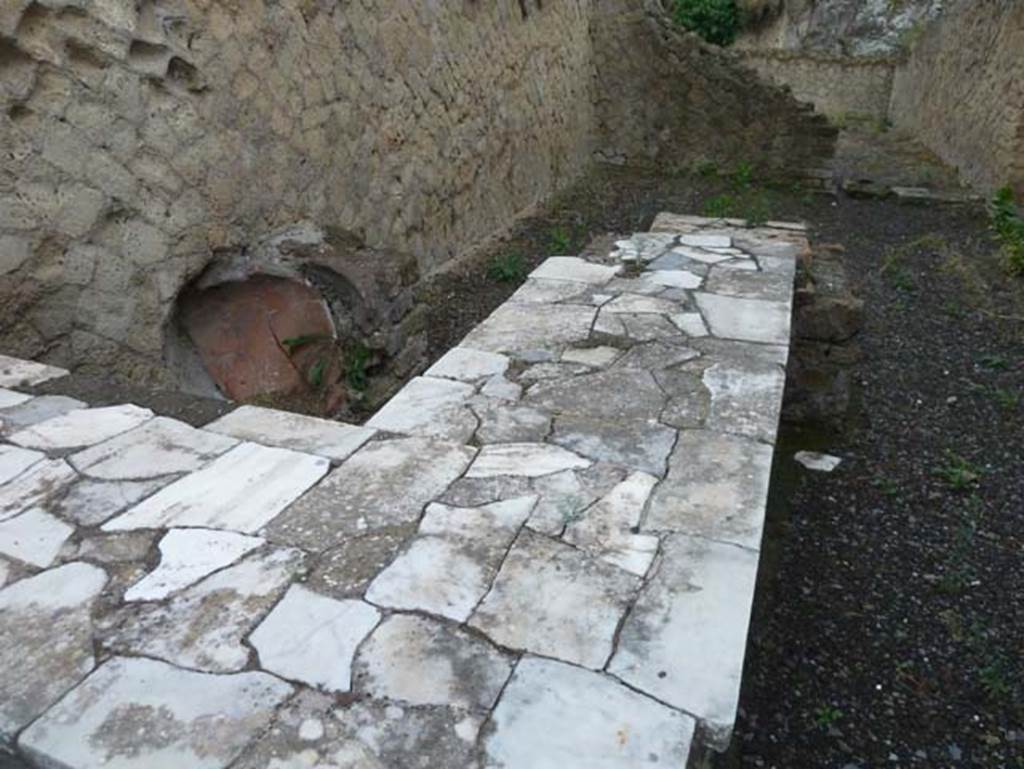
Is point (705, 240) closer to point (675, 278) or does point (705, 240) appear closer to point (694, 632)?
point (675, 278)

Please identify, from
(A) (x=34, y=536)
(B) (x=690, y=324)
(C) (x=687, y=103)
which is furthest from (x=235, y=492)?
(C) (x=687, y=103)

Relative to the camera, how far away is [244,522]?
1658mm

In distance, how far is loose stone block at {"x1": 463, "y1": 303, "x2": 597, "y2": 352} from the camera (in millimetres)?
2654

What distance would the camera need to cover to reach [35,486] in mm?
1786

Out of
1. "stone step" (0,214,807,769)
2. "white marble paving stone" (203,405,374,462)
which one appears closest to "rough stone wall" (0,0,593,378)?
"stone step" (0,214,807,769)

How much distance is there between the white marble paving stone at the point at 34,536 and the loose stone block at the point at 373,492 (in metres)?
0.42

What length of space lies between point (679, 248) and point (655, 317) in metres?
1.03

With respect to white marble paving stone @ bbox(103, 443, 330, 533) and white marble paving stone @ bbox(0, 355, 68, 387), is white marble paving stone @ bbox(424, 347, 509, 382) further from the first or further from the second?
white marble paving stone @ bbox(0, 355, 68, 387)

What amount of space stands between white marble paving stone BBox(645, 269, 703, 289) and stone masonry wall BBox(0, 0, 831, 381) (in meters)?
1.10

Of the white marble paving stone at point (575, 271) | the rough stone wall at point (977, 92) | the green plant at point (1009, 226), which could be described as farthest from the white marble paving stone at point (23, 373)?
the rough stone wall at point (977, 92)

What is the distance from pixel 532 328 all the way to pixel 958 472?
1743mm

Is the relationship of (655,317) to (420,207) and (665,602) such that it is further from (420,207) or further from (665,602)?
(420,207)

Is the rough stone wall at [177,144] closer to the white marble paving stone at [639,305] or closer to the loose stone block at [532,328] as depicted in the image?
the loose stone block at [532,328]

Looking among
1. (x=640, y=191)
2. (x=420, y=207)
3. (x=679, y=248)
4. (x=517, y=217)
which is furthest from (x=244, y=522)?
(x=640, y=191)
